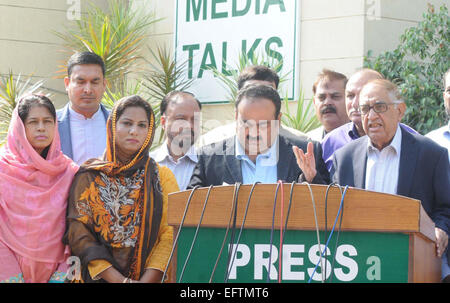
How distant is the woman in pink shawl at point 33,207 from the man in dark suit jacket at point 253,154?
705 millimetres

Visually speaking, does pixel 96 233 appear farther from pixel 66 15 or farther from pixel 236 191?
pixel 66 15

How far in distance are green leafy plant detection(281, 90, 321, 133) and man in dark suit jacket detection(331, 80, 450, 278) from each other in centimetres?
397

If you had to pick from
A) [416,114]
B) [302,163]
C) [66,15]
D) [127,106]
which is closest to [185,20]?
[66,15]

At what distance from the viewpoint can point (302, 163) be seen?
3.48m

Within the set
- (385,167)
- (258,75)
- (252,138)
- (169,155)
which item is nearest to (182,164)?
(169,155)

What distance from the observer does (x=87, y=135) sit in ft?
16.2

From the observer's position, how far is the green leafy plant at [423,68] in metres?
7.42

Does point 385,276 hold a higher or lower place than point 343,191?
lower

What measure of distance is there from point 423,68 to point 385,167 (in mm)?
4277

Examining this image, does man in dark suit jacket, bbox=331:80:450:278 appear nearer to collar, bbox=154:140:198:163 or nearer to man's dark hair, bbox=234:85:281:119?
man's dark hair, bbox=234:85:281:119

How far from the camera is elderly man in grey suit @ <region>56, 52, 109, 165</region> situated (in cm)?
489

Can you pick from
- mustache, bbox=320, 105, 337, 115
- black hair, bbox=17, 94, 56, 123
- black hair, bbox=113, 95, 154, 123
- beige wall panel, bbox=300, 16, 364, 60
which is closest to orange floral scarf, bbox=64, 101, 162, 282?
black hair, bbox=113, 95, 154, 123

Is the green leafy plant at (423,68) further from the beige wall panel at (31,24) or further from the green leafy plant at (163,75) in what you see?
the beige wall panel at (31,24)
